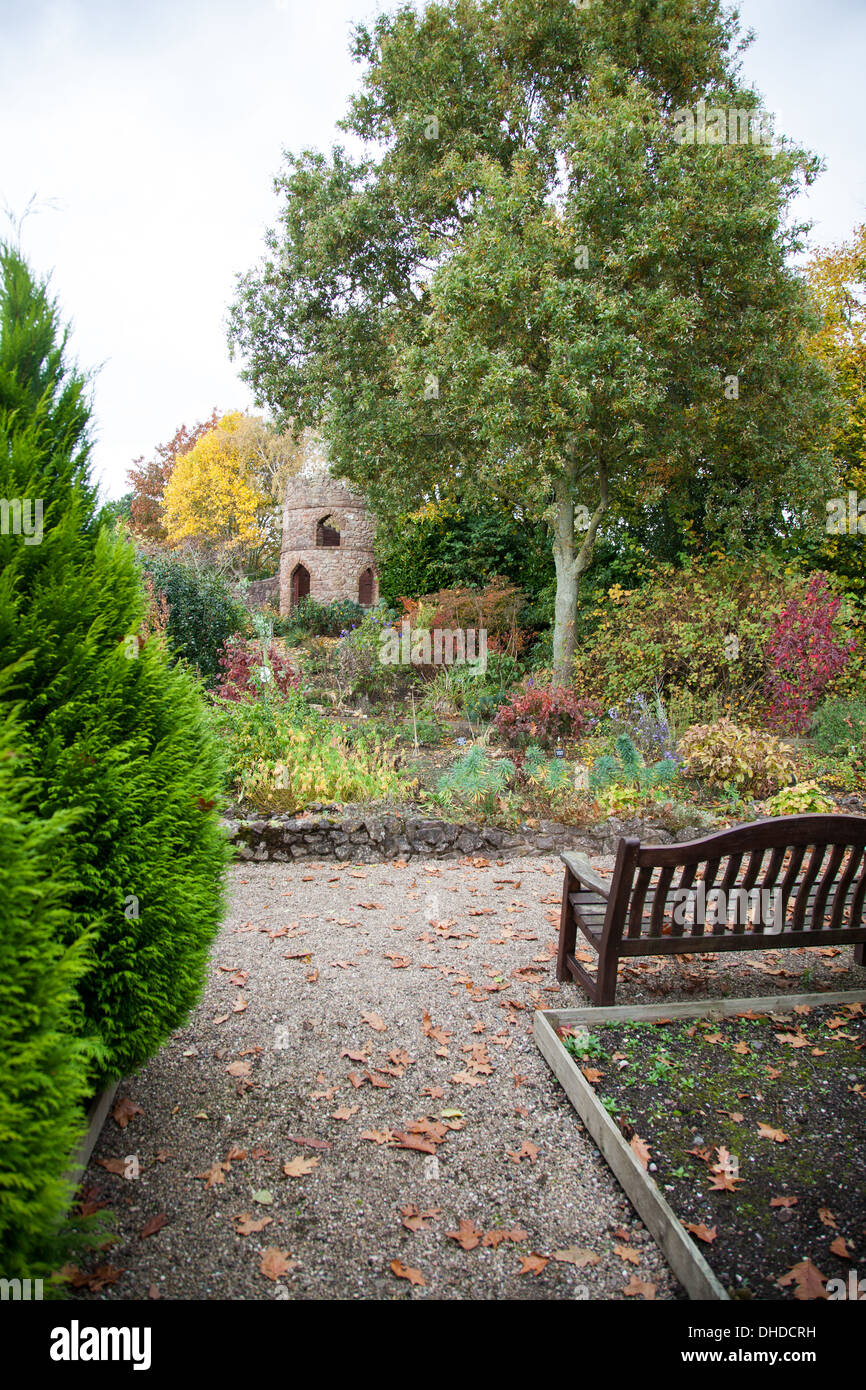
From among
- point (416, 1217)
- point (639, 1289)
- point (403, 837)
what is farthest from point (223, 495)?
point (639, 1289)

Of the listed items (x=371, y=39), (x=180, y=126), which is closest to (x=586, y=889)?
(x=180, y=126)

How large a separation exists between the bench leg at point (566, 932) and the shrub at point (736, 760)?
3730 millimetres

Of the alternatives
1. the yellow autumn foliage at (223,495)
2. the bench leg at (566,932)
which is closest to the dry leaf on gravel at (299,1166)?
the bench leg at (566,932)

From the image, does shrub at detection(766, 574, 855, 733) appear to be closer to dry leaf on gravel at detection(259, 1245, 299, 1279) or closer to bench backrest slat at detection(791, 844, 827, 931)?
bench backrest slat at detection(791, 844, 827, 931)

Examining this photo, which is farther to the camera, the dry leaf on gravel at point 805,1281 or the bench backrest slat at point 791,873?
the bench backrest slat at point 791,873

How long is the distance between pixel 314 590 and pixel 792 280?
15675mm

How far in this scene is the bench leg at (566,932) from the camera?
3.61 meters

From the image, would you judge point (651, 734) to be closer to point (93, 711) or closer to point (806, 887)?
point (806, 887)

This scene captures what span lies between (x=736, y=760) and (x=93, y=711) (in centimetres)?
618

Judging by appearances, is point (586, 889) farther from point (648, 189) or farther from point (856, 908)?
point (648, 189)

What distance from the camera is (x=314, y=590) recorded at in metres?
22.9

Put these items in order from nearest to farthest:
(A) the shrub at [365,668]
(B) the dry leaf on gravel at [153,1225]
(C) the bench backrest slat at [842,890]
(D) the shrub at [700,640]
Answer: (B) the dry leaf on gravel at [153,1225] → (C) the bench backrest slat at [842,890] → (D) the shrub at [700,640] → (A) the shrub at [365,668]

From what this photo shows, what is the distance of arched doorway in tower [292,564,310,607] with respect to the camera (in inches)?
945

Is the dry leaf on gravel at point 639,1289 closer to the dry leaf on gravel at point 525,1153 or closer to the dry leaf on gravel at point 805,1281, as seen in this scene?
the dry leaf on gravel at point 805,1281
